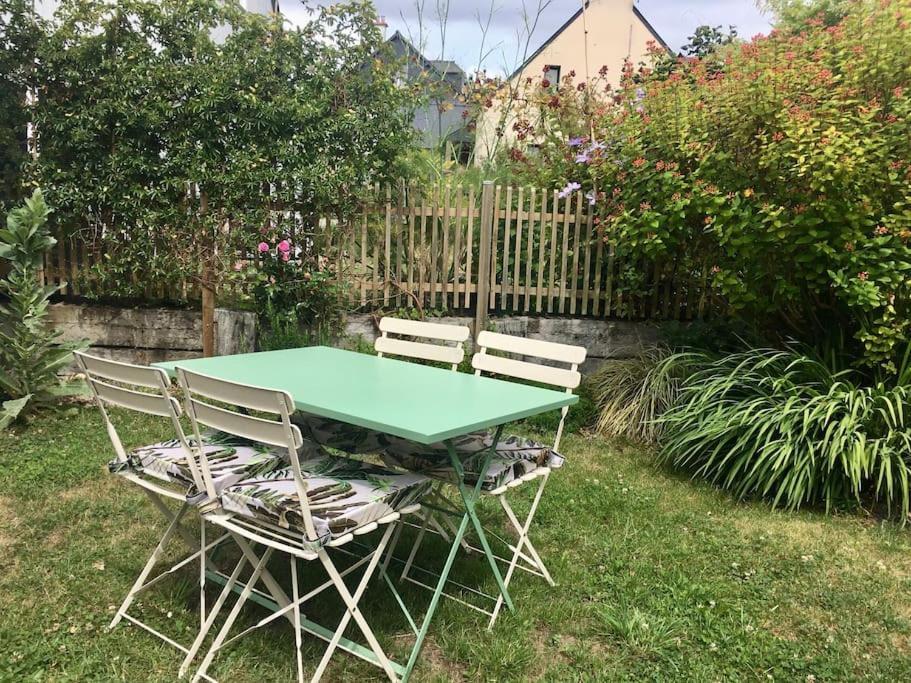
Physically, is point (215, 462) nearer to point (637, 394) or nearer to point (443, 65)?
point (637, 394)

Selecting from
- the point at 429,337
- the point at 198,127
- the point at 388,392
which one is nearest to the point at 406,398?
the point at 388,392

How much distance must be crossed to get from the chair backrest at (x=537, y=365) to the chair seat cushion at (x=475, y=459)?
0.14 meters

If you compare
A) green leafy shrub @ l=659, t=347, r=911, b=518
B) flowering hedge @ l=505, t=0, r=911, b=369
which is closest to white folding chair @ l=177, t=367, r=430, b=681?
green leafy shrub @ l=659, t=347, r=911, b=518

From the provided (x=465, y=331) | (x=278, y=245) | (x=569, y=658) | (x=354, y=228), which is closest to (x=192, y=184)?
(x=278, y=245)

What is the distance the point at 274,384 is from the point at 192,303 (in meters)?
4.00

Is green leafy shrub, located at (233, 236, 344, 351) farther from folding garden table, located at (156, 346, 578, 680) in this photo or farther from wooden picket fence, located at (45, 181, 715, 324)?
folding garden table, located at (156, 346, 578, 680)

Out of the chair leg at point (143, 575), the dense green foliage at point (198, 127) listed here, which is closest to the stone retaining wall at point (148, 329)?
the dense green foliage at point (198, 127)

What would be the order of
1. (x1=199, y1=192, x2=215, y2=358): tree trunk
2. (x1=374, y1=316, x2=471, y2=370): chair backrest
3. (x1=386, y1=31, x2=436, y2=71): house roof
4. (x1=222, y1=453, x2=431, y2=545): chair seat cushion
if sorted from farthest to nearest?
(x1=386, y1=31, x2=436, y2=71): house roof, (x1=199, y1=192, x2=215, y2=358): tree trunk, (x1=374, y1=316, x2=471, y2=370): chair backrest, (x1=222, y1=453, x2=431, y2=545): chair seat cushion

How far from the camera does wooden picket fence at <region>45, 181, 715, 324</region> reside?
609 centimetres

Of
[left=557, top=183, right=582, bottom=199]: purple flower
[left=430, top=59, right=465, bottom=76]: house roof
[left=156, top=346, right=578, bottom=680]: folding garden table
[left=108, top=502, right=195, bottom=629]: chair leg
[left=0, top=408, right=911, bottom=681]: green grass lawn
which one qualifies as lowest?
[left=0, top=408, right=911, bottom=681]: green grass lawn

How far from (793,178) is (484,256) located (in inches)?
107

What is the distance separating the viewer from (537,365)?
10.5 feet

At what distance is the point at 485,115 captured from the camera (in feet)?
27.8

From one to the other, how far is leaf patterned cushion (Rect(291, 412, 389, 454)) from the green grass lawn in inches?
25.6
